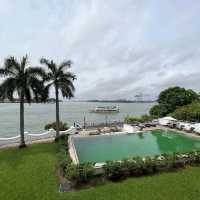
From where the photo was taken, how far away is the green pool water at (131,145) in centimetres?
1749

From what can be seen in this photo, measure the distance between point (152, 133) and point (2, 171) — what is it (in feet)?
58.5

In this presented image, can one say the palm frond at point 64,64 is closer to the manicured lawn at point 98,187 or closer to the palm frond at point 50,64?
the palm frond at point 50,64

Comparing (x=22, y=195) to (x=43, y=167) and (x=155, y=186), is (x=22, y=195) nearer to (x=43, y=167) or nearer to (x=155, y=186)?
(x=43, y=167)

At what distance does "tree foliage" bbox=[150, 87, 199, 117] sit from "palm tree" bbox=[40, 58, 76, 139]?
24470mm

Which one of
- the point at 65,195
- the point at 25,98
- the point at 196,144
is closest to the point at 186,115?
the point at 196,144

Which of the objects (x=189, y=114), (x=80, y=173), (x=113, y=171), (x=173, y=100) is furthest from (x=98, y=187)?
(x=173, y=100)

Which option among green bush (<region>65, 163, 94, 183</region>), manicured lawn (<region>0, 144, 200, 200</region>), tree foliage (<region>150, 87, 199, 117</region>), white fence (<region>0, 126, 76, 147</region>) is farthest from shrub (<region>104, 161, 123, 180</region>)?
tree foliage (<region>150, 87, 199, 117</region>)

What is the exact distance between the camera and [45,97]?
59.9 ft

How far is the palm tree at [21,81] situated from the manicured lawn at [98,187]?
6.22m

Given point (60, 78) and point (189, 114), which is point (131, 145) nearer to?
point (60, 78)

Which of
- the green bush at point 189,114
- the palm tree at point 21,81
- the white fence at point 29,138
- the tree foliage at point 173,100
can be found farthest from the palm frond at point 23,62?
the tree foliage at point 173,100

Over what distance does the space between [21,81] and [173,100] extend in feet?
101

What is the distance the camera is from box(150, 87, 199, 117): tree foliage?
38987 millimetres

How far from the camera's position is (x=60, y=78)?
62.7 ft
